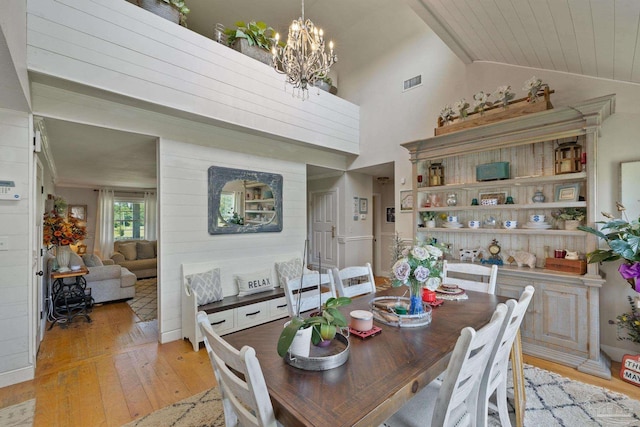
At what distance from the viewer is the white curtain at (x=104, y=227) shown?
7.68 m

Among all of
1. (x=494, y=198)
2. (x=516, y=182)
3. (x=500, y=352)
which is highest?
(x=516, y=182)

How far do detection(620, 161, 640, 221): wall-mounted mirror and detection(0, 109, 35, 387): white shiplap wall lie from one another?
5518mm

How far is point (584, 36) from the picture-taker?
2205 millimetres

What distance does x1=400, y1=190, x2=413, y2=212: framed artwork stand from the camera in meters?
4.49

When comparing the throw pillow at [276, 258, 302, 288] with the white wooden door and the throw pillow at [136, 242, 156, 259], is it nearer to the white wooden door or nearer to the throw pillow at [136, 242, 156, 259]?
the white wooden door

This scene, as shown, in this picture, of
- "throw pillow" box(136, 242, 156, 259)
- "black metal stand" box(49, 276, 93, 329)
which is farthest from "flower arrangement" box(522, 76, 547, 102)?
"throw pillow" box(136, 242, 156, 259)

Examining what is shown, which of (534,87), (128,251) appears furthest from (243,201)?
(128,251)

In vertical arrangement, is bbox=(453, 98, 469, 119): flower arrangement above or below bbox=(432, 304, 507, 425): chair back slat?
above

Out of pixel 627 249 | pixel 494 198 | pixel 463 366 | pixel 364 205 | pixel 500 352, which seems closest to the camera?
pixel 463 366

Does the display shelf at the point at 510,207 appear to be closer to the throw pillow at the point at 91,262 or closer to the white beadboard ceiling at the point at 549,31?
the white beadboard ceiling at the point at 549,31

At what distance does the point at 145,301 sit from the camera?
4.89m

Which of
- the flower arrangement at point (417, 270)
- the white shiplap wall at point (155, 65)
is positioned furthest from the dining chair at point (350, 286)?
the white shiplap wall at point (155, 65)

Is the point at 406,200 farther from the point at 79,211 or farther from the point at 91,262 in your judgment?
the point at 79,211

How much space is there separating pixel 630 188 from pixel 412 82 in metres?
3.04
